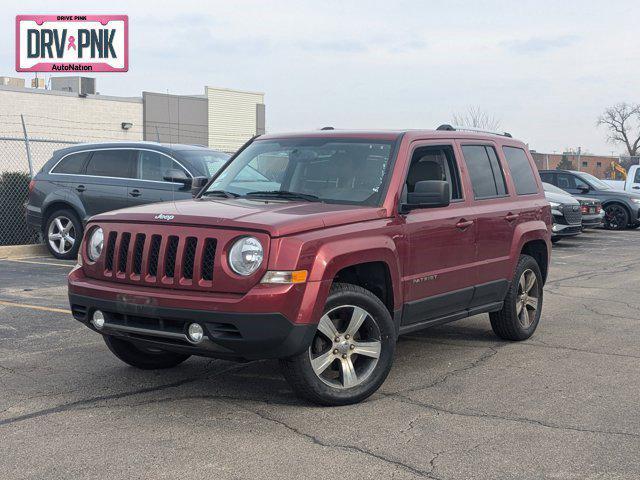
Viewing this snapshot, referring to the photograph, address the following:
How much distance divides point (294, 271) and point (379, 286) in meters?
1.00

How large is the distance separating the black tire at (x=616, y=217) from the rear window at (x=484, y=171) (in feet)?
54.3


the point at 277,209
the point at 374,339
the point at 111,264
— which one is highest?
the point at 277,209

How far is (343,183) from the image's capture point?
6289mm

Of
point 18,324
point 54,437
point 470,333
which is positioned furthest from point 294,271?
point 18,324

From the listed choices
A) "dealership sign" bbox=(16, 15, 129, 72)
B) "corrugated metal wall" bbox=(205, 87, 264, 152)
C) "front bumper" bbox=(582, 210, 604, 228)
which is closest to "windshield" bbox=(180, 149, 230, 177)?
"front bumper" bbox=(582, 210, 604, 228)

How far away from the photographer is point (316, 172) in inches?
Result: 254

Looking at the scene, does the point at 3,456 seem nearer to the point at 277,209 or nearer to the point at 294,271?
the point at 294,271

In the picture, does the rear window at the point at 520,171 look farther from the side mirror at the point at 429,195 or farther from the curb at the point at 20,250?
the curb at the point at 20,250

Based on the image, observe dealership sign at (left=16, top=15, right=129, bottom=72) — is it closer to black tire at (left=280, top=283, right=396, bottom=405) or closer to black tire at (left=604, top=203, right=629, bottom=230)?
black tire at (left=604, top=203, right=629, bottom=230)

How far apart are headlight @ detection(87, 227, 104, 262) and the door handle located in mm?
2737

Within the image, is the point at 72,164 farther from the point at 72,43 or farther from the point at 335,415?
the point at 72,43

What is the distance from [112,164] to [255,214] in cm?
841

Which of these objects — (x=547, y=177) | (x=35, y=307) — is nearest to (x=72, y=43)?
(x=547, y=177)

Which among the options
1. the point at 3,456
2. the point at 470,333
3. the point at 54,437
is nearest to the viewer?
the point at 3,456
